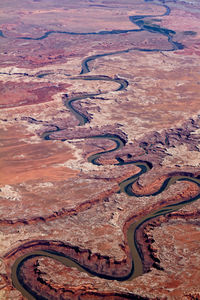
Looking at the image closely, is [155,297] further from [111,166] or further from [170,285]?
[111,166]

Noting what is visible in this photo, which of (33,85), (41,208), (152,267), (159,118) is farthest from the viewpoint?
(33,85)

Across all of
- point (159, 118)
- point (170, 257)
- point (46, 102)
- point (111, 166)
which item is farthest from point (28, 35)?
point (170, 257)

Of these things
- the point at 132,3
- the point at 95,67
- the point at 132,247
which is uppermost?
the point at 132,3

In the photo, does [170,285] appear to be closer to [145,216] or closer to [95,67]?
[145,216]

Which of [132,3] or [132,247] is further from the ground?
[132,3]

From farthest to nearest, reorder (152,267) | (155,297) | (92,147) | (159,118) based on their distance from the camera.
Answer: (159,118) → (92,147) → (152,267) → (155,297)

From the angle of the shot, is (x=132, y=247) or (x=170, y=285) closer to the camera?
(x=170, y=285)

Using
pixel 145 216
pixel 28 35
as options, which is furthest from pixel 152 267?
pixel 28 35
